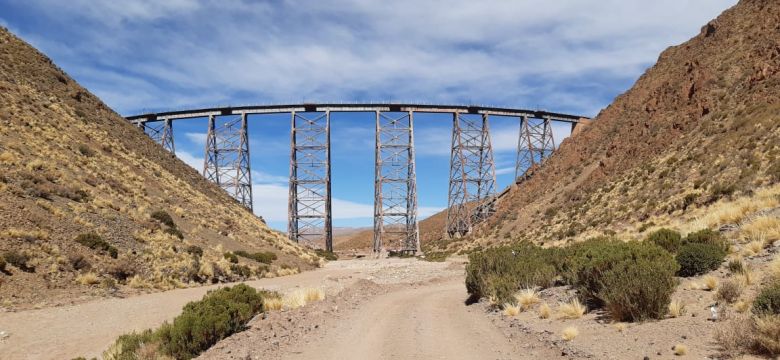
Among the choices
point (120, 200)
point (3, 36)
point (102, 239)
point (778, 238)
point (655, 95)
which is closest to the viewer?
point (778, 238)

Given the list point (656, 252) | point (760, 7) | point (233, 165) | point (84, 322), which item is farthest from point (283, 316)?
point (760, 7)

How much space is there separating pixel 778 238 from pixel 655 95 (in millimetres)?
31932

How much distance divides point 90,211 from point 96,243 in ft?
8.56

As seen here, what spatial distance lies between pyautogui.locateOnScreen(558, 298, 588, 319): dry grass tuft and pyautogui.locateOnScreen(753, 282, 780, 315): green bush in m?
2.87

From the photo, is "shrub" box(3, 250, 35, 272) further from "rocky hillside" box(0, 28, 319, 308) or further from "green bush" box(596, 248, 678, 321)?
"green bush" box(596, 248, 678, 321)

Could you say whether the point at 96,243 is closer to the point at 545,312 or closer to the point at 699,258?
the point at 545,312

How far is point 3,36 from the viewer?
102ft

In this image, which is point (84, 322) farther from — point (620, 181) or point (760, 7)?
point (760, 7)

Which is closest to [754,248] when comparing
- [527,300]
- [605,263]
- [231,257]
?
[605,263]

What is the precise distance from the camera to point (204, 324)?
27.9 ft

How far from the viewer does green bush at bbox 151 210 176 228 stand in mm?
21234

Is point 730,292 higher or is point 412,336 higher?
point 730,292

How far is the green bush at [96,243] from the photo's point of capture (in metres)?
15.3

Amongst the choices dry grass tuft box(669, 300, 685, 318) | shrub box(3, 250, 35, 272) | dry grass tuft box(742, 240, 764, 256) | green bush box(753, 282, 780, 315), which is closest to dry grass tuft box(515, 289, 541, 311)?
dry grass tuft box(669, 300, 685, 318)
